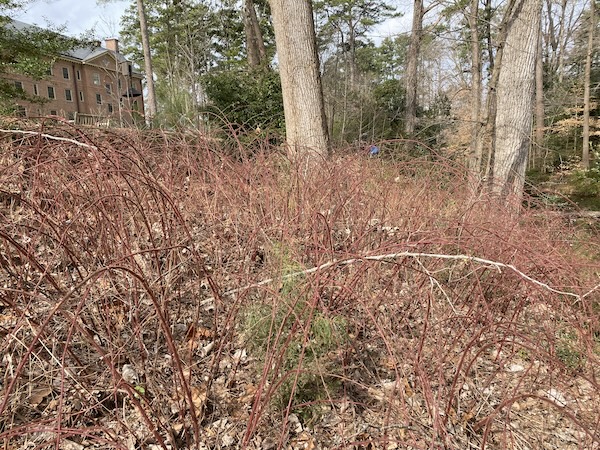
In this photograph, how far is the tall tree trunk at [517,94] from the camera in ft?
15.2

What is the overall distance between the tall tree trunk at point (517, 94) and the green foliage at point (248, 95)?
588 cm

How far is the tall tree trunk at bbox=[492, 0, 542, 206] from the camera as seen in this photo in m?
4.64

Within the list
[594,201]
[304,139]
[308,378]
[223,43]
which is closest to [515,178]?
[304,139]

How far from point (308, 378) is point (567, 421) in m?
1.53

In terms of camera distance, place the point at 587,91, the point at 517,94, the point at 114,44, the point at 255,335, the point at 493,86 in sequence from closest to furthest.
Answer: the point at 255,335 → the point at 517,94 → the point at 493,86 → the point at 587,91 → the point at 114,44

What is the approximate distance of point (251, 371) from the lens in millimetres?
1969

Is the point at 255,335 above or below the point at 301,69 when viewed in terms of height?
below

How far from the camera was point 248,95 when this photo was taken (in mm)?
9875

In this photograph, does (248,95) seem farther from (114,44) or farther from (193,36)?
(114,44)

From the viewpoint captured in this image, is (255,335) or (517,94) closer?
(255,335)

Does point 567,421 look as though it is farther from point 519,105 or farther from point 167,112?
point 167,112

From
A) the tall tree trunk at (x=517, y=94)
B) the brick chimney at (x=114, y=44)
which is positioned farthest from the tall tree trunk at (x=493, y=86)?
the brick chimney at (x=114, y=44)

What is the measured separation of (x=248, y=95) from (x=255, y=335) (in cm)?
905

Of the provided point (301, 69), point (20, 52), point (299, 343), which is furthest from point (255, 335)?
point (20, 52)
